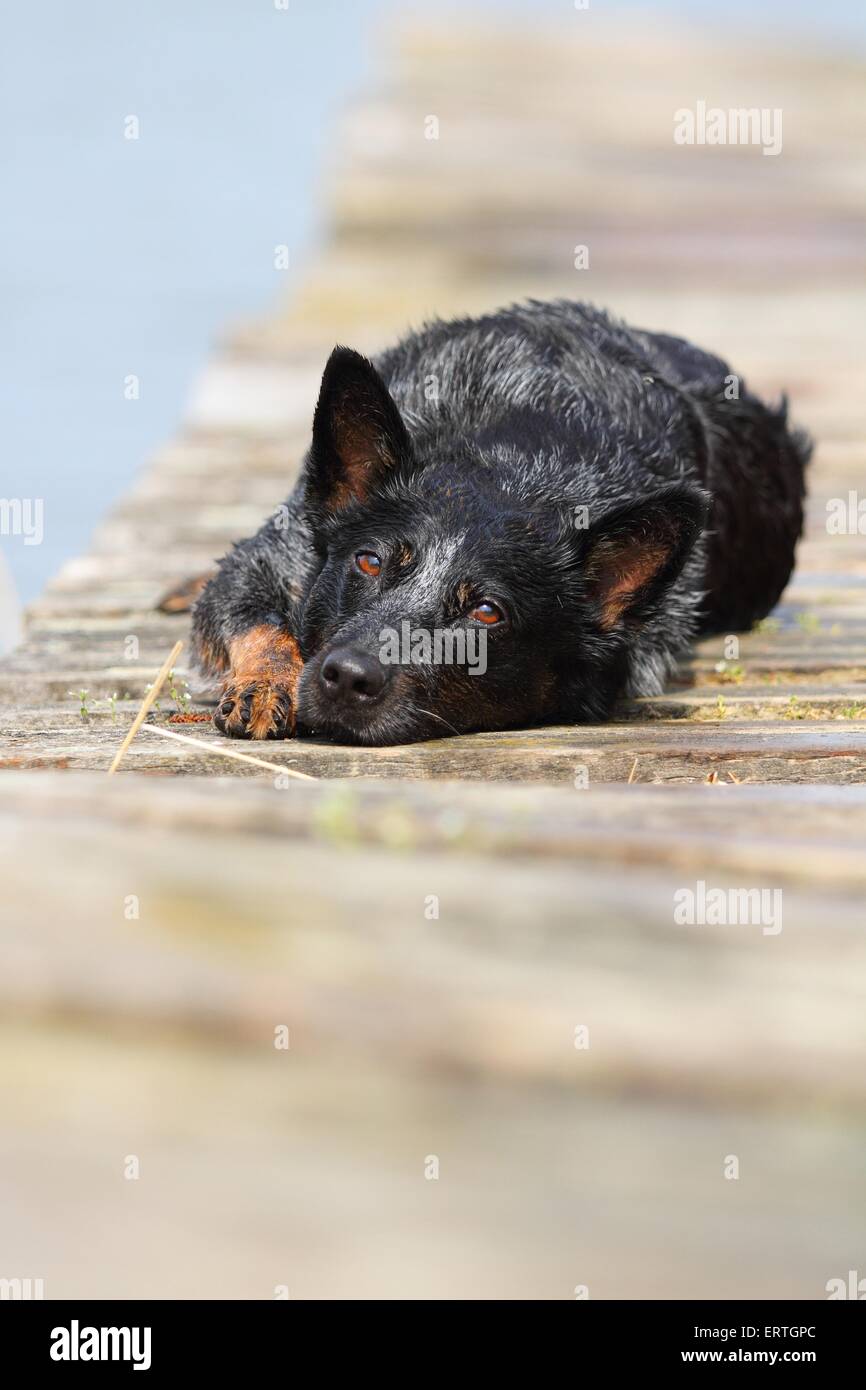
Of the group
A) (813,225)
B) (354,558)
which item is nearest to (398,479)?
(354,558)

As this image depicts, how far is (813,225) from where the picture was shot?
47.8ft

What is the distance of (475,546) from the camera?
4465mm

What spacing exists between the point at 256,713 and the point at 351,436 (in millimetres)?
865

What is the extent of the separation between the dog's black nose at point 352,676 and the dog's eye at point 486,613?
0.36m

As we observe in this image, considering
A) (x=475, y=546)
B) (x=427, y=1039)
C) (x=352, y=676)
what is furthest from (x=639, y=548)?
(x=427, y=1039)

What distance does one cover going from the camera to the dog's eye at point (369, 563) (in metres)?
4.51

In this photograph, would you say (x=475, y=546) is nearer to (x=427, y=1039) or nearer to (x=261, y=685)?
(x=261, y=685)

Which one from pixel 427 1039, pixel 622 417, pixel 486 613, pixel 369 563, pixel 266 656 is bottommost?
pixel 427 1039

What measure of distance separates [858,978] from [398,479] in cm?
278

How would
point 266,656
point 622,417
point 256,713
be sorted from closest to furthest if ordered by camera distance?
point 256,713, point 266,656, point 622,417

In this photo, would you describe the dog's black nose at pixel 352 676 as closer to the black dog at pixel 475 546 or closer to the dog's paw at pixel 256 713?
the black dog at pixel 475 546
